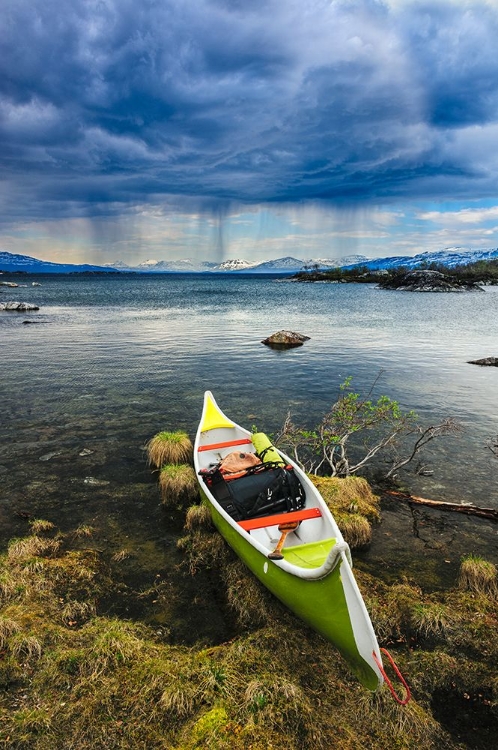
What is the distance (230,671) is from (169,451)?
31.6 feet

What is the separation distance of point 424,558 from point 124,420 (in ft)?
48.1

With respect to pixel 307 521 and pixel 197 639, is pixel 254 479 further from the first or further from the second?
pixel 197 639

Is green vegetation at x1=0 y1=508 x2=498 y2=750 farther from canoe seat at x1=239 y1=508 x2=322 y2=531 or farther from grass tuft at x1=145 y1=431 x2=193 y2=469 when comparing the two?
grass tuft at x1=145 y1=431 x2=193 y2=469

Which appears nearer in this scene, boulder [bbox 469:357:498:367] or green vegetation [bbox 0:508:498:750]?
green vegetation [bbox 0:508:498:750]

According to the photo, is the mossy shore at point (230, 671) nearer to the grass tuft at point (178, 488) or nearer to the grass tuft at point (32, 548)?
the grass tuft at point (32, 548)

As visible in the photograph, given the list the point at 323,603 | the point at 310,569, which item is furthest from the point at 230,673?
the point at 310,569

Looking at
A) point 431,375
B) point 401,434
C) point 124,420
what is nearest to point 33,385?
point 124,420

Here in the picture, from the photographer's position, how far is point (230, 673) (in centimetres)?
629

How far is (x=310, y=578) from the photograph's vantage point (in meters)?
6.72

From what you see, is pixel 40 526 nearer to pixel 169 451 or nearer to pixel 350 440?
pixel 169 451

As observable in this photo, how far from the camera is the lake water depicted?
1232 cm

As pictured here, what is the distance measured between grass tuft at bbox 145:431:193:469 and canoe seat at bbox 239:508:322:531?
6208 millimetres

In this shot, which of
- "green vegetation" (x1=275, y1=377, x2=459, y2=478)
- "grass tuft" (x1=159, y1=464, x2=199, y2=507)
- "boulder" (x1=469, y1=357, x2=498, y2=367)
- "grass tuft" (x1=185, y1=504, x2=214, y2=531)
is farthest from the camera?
"boulder" (x1=469, y1=357, x2=498, y2=367)

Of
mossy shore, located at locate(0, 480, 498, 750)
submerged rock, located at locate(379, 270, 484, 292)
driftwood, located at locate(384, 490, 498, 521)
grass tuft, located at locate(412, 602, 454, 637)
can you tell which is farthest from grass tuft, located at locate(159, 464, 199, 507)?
submerged rock, located at locate(379, 270, 484, 292)
